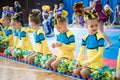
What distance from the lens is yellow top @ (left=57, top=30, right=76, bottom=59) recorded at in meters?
3.98

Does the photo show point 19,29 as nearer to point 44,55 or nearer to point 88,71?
point 44,55

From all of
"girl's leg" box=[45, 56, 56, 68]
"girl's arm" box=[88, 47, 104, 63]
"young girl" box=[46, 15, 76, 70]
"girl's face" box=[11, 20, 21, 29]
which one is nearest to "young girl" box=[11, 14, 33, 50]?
"girl's face" box=[11, 20, 21, 29]

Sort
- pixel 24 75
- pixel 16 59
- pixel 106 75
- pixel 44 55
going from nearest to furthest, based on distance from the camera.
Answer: pixel 106 75 < pixel 24 75 < pixel 44 55 < pixel 16 59

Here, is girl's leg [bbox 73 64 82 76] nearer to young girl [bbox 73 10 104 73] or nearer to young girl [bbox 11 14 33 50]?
young girl [bbox 73 10 104 73]

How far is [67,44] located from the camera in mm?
4016

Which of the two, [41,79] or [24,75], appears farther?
[24,75]

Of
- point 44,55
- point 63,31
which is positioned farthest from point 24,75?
point 63,31

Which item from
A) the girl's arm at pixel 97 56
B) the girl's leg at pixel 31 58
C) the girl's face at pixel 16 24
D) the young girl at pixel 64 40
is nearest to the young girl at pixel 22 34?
the girl's face at pixel 16 24

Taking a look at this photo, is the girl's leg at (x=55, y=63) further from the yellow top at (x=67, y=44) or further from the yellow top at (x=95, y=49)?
the yellow top at (x=95, y=49)

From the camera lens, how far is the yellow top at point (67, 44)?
398 centimetres

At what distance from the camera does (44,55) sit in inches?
176

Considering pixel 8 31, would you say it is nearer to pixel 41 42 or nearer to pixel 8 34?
pixel 8 34

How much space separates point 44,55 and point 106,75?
1.45 meters

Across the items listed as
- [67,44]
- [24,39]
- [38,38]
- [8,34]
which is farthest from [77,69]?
[8,34]
